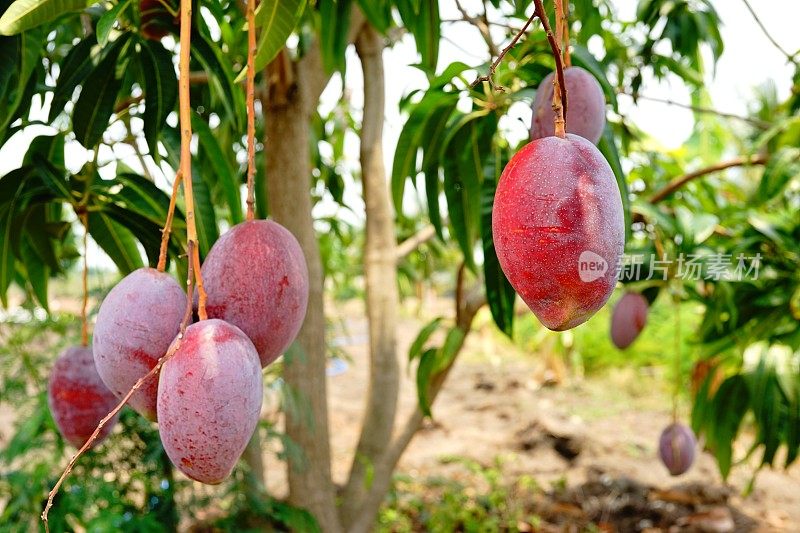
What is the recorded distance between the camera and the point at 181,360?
34 centimetres

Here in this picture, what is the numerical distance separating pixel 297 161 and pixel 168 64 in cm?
58

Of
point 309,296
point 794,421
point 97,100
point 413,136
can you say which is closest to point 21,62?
point 97,100

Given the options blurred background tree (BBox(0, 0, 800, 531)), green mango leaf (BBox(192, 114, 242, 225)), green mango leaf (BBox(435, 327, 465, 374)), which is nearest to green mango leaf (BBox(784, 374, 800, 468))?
blurred background tree (BBox(0, 0, 800, 531))

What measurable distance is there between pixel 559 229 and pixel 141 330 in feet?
0.75

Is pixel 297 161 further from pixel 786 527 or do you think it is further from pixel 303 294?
pixel 786 527

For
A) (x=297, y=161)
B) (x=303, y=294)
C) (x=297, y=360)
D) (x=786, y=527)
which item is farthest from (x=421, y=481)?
(x=303, y=294)

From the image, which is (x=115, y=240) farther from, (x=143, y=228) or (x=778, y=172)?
(x=778, y=172)

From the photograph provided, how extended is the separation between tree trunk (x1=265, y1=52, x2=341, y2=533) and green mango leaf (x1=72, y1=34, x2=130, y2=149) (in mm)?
435

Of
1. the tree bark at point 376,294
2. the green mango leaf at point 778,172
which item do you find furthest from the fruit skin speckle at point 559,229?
the tree bark at point 376,294

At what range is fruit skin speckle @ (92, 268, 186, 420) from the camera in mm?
387

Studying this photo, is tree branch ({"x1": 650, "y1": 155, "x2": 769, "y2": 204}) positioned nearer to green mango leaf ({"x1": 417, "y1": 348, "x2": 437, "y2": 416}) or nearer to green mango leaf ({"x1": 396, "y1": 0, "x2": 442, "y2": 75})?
green mango leaf ({"x1": 417, "y1": 348, "x2": 437, "y2": 416})

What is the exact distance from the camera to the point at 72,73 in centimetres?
63

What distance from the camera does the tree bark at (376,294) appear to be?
1.59 m

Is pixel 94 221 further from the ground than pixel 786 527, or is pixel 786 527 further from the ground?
pixel 94 221
